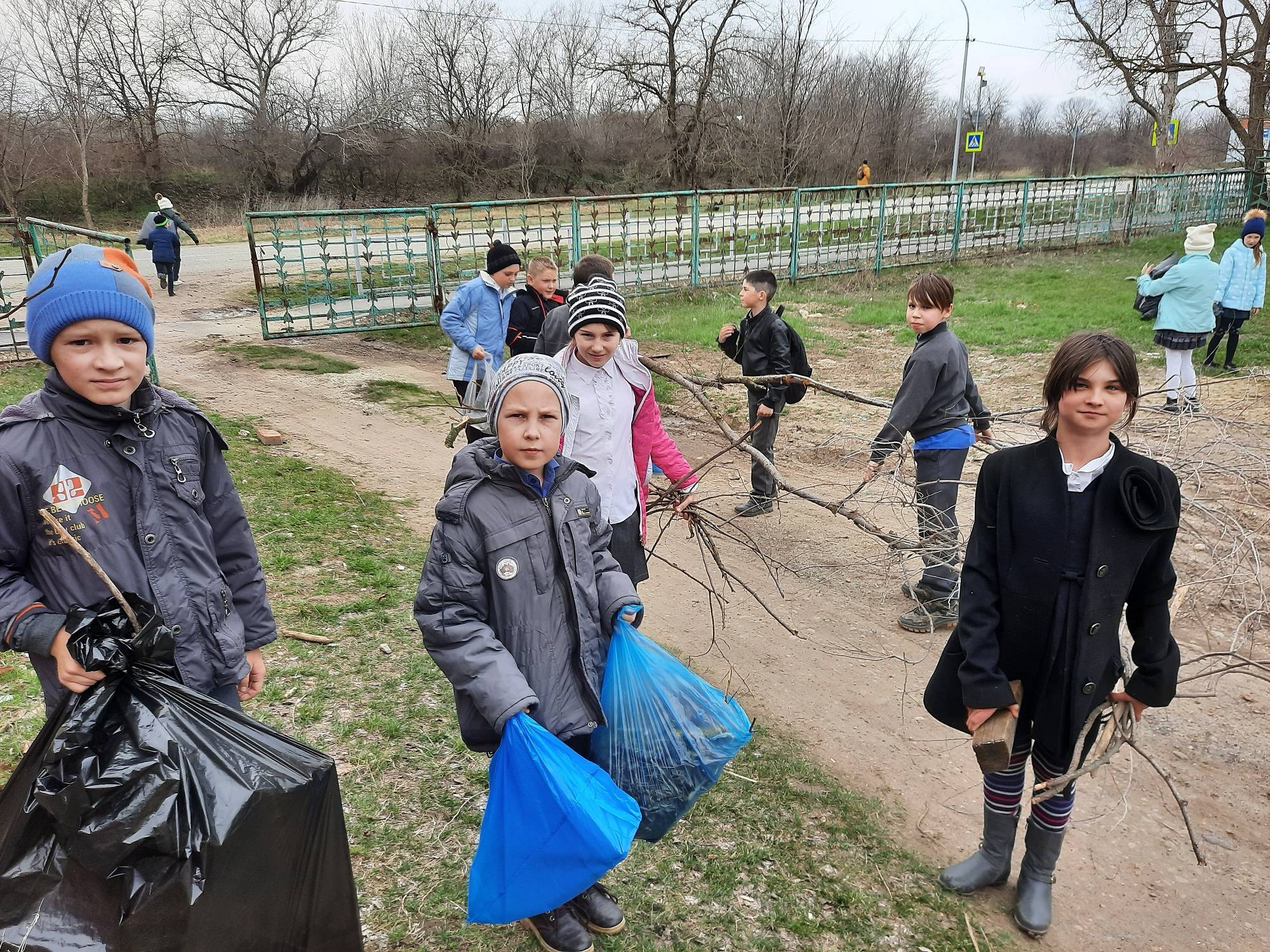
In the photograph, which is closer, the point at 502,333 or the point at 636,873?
the point at 636,873

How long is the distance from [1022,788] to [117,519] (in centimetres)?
247

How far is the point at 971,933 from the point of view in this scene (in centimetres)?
235

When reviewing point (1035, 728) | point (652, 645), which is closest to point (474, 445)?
point (652, 645)

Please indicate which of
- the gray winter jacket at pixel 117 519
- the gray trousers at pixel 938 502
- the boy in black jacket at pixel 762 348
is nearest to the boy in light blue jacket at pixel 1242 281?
the boy in black jacket at pixel 762 348

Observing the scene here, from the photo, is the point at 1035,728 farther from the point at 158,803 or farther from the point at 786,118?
the point at 786,118

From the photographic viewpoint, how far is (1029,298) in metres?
12.8

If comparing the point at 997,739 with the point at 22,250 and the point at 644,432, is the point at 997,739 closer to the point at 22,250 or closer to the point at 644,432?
the point at 644,432


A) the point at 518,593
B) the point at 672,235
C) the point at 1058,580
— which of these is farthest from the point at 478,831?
the point at 672,235

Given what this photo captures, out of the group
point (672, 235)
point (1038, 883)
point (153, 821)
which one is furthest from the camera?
point (672, 235)

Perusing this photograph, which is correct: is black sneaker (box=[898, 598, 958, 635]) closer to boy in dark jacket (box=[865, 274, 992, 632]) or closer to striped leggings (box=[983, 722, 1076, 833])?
boy in dark jacket (box=[865, 274, 992, 632])

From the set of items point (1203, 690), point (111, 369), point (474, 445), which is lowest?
point (1203, 690)

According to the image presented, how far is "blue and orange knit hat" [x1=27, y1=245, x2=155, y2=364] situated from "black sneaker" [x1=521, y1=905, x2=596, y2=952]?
174 cm

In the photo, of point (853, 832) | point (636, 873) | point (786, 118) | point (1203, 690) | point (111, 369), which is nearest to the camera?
point (111, 369)

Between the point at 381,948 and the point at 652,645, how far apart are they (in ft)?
3.54
